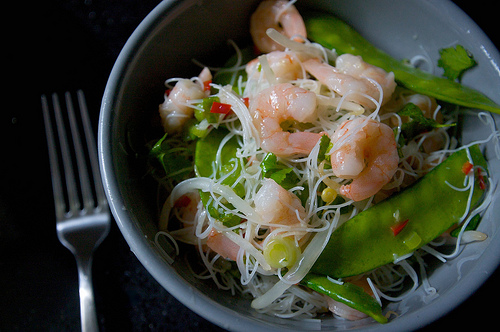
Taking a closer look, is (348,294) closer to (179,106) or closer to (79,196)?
(179,106)

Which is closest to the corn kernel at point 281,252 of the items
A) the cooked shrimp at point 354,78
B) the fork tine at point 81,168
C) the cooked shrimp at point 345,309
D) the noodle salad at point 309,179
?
the noodle salad at point 309,179

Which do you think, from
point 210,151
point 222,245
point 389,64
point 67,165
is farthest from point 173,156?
point 389,64

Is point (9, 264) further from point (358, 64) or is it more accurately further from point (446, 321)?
point (446, 321)

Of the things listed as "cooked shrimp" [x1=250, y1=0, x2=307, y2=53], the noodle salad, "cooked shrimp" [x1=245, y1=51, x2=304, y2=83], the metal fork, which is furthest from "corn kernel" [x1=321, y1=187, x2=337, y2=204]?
the metal fork

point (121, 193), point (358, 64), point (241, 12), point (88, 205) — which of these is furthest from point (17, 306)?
point (358, 64)

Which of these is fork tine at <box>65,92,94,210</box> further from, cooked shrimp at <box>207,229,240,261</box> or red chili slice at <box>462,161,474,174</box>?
red chili slice at <box>462,161,474,174</box>
